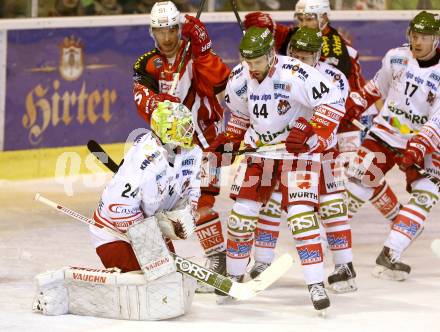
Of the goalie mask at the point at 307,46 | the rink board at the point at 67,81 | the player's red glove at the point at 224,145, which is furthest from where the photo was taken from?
the rink board at the point at 67,81

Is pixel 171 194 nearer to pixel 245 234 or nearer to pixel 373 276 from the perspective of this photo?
pixel 245 234

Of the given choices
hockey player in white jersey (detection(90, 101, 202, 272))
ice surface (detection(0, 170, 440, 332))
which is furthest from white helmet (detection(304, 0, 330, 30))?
hockey player in white jersey (detection(90, 101, 202, 272))

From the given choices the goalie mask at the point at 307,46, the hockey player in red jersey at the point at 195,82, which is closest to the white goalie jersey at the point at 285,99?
the goalie mask at the point at 307,46

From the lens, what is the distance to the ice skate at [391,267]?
7.29 meters

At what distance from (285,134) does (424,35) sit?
3.67 ft

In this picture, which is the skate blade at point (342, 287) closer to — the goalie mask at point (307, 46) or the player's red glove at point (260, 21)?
the goalie mask at point (307, 46)

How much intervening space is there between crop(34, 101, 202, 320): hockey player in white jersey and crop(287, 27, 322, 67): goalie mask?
1.02m

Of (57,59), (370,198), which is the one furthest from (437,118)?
(57,59)

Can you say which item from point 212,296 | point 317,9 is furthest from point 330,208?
point 317,9

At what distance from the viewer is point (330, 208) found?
22.6ft

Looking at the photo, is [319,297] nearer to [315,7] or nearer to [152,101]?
[152,101]

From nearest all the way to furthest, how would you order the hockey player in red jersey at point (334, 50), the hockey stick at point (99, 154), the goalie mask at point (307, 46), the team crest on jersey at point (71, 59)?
the hockey stick at point (99, 154), the goalie mask at point (307, 46), the hockey player in red jersey at point (334, 50), the team crest on jersey at point (71, 59)

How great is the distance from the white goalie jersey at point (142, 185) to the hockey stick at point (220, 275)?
0.06m

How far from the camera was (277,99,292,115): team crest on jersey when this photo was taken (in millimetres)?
6516
